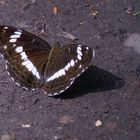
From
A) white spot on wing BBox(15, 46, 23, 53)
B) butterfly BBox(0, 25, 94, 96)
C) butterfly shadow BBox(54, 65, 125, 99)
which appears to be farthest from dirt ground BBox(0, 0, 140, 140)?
white spot on wing BBox(15, 46, 23, 53)

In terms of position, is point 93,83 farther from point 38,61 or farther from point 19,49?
point 19,49

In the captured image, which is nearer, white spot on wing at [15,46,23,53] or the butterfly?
the butterfly

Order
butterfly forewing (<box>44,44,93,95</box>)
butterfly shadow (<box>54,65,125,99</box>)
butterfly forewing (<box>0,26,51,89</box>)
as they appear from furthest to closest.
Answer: butterfly shadow (<box>54,65,125,99</box>) → butterfly forewing (<box>0,26,51,89</box>) → butterfly forewing (<box>44,44,93,95</box>)

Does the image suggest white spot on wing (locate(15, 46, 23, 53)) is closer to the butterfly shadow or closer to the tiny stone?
the butterfly shadow

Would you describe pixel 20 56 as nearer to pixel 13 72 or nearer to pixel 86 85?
pixel 13 72

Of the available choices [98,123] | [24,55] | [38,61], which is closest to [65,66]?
[38,61]

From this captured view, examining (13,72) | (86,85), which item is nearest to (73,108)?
(86,85)

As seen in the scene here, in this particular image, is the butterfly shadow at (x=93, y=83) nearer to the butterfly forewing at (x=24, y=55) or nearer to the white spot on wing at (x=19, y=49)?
the butterfly forewing at (x=24, y=55)
